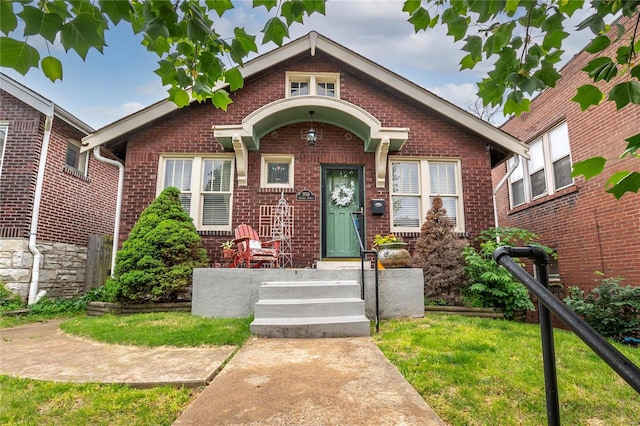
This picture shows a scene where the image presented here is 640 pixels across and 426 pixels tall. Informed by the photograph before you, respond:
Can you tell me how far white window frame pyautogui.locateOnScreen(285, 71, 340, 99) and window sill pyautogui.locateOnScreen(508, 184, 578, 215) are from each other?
5.54 meters

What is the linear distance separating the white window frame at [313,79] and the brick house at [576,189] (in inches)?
175

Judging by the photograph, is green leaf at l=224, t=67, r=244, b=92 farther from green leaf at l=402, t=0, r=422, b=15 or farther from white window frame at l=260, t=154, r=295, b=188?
white window frame at l=260, t=154, r=295, b=188

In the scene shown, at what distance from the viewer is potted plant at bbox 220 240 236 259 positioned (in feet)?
21.1

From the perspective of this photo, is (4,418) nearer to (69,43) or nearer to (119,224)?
(69,43)

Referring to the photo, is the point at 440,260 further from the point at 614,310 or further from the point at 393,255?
the point at 614,310

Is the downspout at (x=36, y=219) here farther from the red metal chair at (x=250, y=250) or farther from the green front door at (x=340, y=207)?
the green front door at (x=340, y=207)

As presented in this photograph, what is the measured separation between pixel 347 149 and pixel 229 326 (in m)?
4.59

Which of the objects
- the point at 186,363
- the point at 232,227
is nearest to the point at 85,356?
the point at 186,363

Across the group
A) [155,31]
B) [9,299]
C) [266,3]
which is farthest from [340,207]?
[9,299]

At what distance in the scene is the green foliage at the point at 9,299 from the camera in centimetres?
656

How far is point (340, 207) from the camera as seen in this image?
294 inches

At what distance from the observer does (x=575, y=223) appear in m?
7.37

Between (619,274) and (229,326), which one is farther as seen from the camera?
(619,274)

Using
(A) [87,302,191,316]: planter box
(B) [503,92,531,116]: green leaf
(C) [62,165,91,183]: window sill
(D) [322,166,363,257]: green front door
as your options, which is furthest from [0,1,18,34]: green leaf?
(C) [62,165,91,183]: window sill
